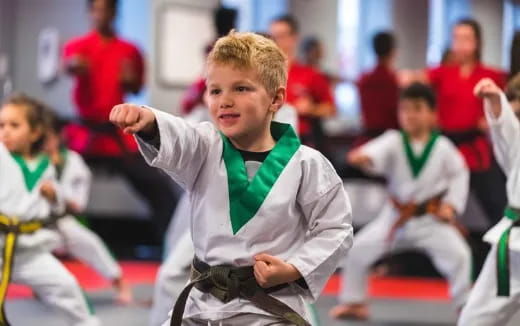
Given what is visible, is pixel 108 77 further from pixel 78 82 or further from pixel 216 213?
pixel 216 213

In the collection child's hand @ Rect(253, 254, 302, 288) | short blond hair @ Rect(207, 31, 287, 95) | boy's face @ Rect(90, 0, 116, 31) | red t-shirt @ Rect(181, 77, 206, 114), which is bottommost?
child's hand @ Rect(253, 254, 302, 288)

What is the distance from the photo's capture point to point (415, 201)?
183 inches

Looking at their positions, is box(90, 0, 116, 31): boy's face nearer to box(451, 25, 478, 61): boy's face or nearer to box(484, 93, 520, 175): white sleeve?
box(451, 25, 478, 61): boy's face

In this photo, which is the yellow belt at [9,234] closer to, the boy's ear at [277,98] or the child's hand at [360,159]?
the boy's ear at [277,98]

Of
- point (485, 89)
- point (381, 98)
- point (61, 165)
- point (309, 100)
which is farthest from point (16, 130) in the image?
point (381, 98)

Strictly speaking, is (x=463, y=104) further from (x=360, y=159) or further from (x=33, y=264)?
(x=33, y=264)

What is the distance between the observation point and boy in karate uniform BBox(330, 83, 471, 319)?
4555 millimetres

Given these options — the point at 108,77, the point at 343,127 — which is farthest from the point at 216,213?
the point at 343,127

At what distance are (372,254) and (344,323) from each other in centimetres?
43

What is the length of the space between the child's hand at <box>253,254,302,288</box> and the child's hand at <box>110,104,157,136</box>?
418 mm

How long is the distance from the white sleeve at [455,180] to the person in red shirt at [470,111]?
1.04m

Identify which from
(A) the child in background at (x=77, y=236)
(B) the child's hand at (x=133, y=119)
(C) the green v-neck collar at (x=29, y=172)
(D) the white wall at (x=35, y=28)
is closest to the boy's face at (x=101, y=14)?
(A) the child in background at (x=77, y=236)

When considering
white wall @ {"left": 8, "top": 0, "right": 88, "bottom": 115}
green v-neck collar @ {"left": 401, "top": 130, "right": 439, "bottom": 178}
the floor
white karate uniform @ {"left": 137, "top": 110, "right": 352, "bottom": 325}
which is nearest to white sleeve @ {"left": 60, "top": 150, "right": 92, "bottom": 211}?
the floor

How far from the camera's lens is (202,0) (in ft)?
27.2
